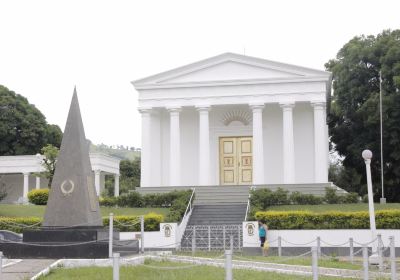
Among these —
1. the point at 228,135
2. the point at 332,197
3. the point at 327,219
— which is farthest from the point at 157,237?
the point at 228,135

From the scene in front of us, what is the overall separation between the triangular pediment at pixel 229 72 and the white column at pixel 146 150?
1845 millimetres

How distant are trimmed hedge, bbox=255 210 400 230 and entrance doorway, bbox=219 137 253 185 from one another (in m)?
11.0

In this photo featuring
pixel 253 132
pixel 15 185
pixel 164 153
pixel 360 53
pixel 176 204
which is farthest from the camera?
pixel 15 185

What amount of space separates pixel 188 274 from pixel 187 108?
23.7 m

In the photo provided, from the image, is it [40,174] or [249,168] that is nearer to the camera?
[249,168]

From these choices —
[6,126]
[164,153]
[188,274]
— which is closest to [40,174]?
[164,153]

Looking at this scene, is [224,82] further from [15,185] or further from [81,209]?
[15,185]

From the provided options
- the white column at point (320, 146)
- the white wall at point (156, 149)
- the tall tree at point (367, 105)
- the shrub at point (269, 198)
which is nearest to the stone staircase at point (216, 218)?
the shrub at point (269, 198)

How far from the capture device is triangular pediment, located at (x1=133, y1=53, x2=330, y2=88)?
35969mm

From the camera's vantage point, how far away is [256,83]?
3625 centimetres

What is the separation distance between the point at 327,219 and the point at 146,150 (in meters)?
13.7

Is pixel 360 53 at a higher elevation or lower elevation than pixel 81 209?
higher

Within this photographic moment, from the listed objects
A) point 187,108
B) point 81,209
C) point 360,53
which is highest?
point 360,53

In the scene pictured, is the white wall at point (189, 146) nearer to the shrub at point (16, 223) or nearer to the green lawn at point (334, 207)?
the green lawn at point (334, 207)
